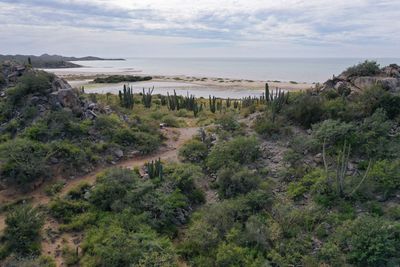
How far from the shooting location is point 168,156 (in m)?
14.6

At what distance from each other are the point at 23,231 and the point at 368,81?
15.1 meters

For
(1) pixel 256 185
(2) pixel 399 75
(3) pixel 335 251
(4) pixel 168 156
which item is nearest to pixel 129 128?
(4) pixel 168 156

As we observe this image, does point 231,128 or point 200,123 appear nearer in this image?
point 231,128

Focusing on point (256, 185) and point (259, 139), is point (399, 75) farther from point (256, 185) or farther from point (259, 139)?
point (256, 185)

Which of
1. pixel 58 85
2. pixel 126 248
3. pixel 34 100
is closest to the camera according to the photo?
pixel 126 248

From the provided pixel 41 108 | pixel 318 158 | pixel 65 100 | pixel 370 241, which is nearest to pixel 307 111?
pixel 318 158

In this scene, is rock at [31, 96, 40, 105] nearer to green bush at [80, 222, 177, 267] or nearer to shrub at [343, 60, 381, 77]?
green bush at [80, 222, 177, 267]

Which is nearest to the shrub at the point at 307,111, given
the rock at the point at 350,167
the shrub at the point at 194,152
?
the rock at the point at 350,167

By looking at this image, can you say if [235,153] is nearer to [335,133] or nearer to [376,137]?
[335,133]

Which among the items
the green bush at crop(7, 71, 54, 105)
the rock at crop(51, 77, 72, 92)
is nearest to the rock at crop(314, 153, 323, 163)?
the rock at crop(51, 77, 72, 92)

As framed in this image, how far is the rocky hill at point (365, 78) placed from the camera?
15.7 metres

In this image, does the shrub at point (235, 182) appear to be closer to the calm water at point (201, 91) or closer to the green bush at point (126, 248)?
the green bush at point (126, 248)

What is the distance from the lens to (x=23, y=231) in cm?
924

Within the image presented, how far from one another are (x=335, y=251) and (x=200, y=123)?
12746 millimetres
